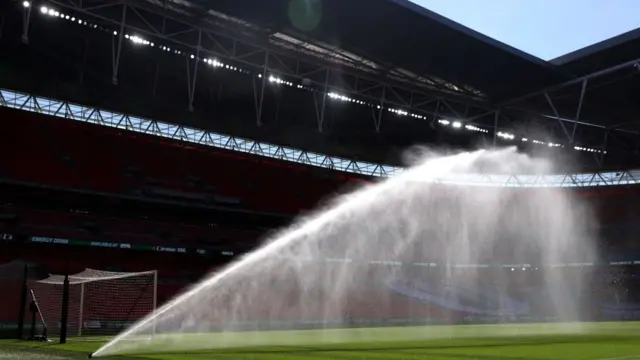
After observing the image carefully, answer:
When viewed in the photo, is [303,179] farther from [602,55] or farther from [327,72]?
[602,55]

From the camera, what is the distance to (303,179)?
149 ft

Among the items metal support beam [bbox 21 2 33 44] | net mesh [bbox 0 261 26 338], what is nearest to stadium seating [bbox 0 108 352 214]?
net mesh [bbox 0 261 26 338]

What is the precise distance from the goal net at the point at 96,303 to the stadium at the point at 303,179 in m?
0.09

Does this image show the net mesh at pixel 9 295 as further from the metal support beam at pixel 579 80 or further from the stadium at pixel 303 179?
the metal support beam at pixel 579 80

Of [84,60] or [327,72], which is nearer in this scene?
[327,72]

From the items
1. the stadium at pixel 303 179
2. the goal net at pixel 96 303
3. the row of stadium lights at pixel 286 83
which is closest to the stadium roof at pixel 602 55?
the stadium at pixel 303 179

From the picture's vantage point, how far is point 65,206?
3581 centimetres

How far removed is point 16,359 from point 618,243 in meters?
49.9

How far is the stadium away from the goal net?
0.09 m

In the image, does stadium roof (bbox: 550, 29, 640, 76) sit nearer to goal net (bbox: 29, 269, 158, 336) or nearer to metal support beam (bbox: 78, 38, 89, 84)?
goal net (bbox: 29, 269, 158, 336)

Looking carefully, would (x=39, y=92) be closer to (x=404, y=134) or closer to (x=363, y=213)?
(x=363, y=213)

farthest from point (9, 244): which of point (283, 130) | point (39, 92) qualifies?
point (283, 130)

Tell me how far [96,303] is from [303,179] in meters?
22.4

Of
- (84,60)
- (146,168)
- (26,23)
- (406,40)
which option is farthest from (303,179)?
(26,23)
